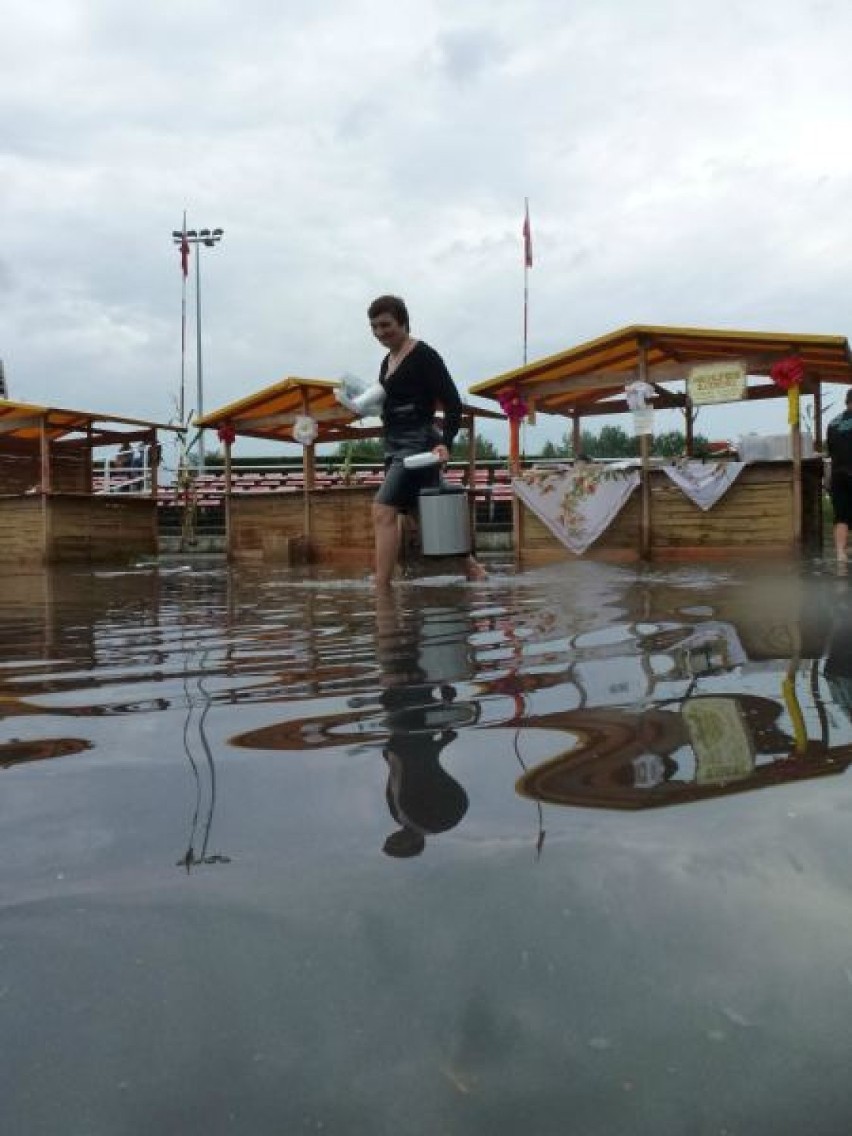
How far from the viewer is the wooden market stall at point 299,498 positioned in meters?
15.7

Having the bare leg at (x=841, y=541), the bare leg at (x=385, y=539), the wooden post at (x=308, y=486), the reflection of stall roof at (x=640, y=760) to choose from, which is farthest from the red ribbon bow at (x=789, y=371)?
the reflection of stall roof at (x=640, y=760)

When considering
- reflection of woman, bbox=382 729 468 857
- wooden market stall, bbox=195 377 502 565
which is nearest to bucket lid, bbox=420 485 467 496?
reflection of woman, bbox=382 729 468 857

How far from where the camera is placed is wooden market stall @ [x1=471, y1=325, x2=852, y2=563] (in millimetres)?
11641

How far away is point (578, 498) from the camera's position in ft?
42.3

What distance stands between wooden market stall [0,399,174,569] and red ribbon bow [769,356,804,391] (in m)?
11.0

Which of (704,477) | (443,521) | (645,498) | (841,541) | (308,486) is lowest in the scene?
(841,541)

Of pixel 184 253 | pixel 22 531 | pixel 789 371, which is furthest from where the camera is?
pixel 184 253

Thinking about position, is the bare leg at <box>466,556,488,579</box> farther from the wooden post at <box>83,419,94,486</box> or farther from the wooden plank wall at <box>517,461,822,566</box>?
the wooden post at <box>83,419,94,486</box>

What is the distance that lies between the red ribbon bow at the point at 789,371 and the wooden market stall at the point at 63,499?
11.0m

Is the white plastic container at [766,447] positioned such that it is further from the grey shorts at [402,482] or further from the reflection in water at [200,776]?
the reflection in water at [200,776]

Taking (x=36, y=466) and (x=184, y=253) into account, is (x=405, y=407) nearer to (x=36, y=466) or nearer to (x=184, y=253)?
(x=36, y=466)

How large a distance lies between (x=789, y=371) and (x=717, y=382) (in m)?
0.85

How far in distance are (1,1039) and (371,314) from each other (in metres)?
5.50

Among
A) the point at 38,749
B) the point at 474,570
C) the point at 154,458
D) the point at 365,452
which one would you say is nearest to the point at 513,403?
the point at 474,570
